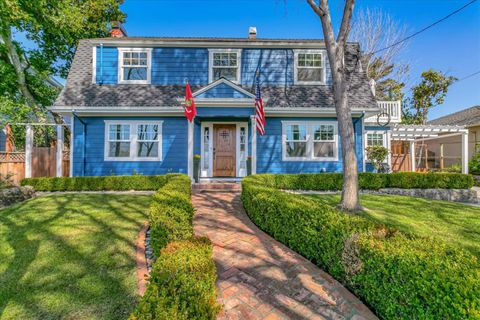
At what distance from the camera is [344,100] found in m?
5.44

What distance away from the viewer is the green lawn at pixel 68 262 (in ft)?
7.57

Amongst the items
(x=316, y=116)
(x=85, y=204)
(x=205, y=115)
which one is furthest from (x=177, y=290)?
(x=316, y=116)

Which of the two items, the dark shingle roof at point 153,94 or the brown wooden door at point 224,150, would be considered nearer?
the dark shingle roof at point 153,94

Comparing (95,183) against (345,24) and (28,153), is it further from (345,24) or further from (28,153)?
(345,24)

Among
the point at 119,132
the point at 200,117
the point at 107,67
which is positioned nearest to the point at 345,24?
the point at 200,117

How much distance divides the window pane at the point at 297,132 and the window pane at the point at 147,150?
5733mm

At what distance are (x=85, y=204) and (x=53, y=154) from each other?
17.4 ft

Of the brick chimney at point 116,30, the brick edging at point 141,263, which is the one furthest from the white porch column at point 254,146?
the brick chimney at point 116,30

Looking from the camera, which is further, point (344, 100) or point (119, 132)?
point (119, 132)

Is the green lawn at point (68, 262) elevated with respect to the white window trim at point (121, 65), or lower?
lower

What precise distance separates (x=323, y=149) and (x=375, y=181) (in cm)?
242

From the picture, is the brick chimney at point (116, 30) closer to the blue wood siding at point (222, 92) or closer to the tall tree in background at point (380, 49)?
the blue wood siding at point (222, 92)

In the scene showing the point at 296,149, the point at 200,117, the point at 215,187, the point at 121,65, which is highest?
the point at 121,65

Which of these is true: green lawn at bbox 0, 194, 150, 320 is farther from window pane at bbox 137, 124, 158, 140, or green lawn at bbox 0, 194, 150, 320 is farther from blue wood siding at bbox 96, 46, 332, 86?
blue wood siding at bbox 96, 46, 332, 86
